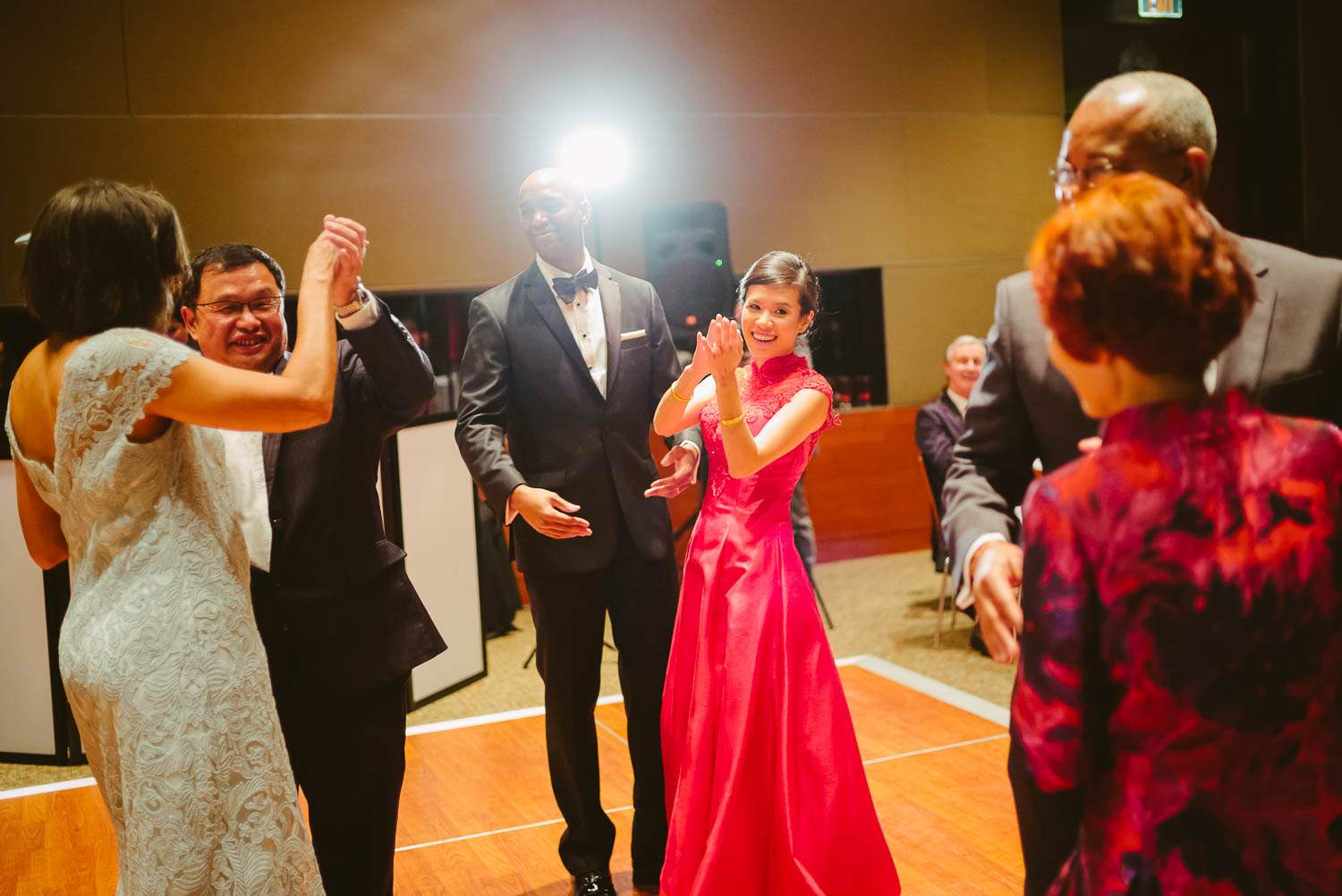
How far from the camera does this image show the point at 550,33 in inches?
270

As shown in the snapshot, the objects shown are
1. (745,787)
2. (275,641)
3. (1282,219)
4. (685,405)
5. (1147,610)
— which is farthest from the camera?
A: (1282,219)

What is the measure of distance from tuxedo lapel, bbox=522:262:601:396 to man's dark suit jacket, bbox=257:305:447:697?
0.63 m

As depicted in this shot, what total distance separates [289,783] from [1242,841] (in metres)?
1.34

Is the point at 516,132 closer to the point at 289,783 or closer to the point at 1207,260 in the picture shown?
the point at 289,783

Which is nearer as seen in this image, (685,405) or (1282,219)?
(685,405)

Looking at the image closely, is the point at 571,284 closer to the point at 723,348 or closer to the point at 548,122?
the point at 723,348

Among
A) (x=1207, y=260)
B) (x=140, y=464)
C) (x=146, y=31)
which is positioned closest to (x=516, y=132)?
(x=146, y=31)

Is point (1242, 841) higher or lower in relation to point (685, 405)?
lower

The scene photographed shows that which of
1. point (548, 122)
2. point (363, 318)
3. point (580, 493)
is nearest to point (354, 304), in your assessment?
point (363, 318)

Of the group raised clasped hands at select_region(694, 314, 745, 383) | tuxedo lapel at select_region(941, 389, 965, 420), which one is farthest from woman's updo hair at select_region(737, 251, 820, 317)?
tuxedo lapel at select_region(941, 389, 965, 420)

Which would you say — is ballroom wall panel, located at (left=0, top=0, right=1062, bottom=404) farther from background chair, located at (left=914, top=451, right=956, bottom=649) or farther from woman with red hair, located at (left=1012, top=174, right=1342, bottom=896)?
woman with red hair, located at (left=1012, top=174, right=1342, bottom=896)

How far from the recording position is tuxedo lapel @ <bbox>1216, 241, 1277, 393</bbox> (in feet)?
4.99

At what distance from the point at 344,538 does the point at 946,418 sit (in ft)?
12.7

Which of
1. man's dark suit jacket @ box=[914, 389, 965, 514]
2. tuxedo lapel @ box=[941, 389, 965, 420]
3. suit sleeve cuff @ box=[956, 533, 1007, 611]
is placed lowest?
man's dark suit jacket @ box=[914, 389, 965, 514]
